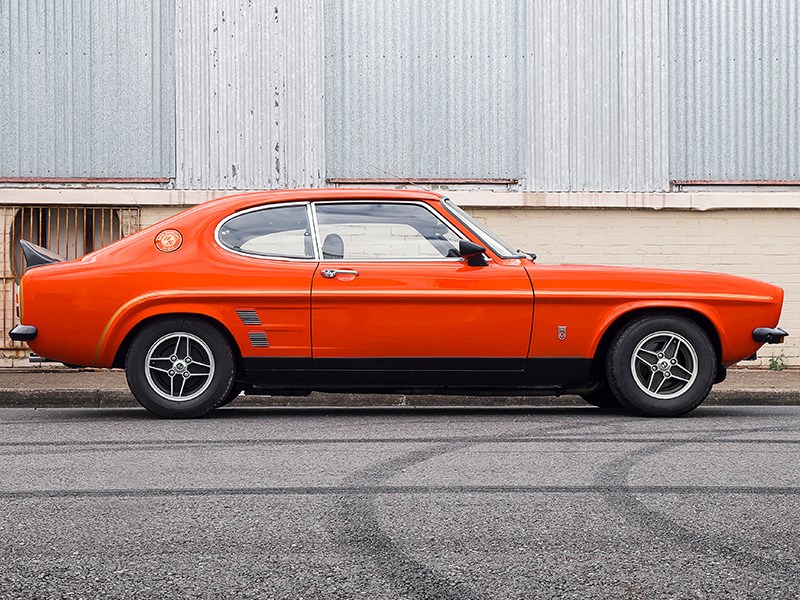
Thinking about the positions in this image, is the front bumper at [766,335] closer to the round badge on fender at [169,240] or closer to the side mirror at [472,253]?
the side mirror at [472,253]

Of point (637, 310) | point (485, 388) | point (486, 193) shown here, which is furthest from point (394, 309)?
point (486, 193)

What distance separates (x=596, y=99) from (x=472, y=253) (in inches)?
308

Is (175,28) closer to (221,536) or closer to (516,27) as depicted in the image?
(516,27)

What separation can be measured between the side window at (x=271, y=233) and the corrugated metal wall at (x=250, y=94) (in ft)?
22.2

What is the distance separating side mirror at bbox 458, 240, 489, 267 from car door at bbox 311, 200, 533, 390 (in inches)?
1.5

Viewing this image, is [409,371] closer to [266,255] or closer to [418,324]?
[418,324]

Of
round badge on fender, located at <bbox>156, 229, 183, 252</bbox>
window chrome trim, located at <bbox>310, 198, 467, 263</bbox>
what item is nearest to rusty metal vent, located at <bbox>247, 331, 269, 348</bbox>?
window chrome trim, located at <bbox>310, 198, 467, 263</bbox>

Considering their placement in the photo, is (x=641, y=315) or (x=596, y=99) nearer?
(x=641, y=315)

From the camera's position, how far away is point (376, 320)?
23.8ft


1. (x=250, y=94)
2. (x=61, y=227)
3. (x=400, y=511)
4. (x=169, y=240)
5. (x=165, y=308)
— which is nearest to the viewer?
(x=400, y=511)

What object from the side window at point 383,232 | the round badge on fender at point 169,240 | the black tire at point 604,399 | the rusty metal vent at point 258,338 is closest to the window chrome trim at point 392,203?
the side window at point 383,232

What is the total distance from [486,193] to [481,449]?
8.63 meters

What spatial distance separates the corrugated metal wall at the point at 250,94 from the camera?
14.3 metres

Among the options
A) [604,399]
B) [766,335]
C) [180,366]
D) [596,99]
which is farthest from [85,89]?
[766,335]
